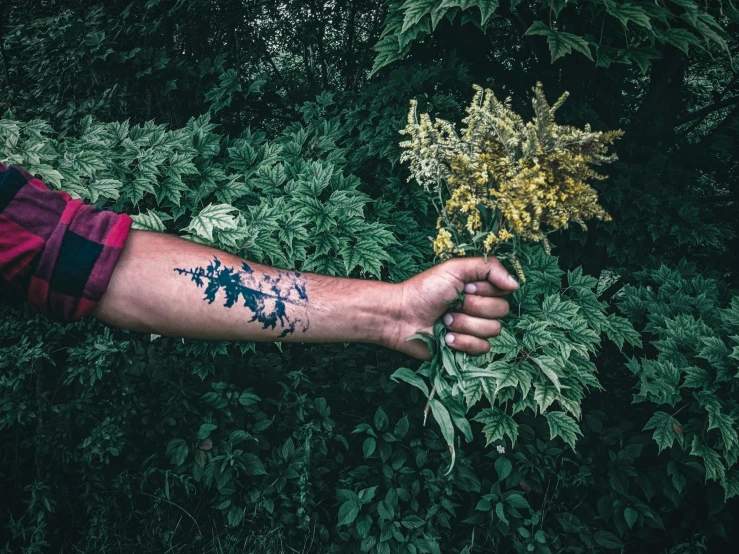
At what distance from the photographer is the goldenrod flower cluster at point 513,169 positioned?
1.33 meters

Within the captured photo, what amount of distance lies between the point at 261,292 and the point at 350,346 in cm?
161

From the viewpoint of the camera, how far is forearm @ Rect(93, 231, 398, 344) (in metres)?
1.50

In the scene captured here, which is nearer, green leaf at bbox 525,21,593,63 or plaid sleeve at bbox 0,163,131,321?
plaid sleeve at bbox 0,163,131,321

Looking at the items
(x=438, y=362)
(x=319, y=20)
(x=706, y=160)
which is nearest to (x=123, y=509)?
(x=438, y=362)

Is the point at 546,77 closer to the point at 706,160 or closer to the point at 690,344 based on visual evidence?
the point at 706,160

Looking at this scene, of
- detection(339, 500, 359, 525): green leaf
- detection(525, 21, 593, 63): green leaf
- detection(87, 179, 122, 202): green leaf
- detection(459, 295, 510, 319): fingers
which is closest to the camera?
detection(459, 295, 510, 319): fingers

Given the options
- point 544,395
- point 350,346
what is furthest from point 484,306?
point 350,346

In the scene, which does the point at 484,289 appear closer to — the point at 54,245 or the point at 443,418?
the point at 443,418

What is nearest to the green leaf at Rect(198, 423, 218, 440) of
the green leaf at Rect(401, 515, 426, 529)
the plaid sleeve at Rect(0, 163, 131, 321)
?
the green leaf at Rect(401, 515, 426, 529)

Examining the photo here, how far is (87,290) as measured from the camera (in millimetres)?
1401

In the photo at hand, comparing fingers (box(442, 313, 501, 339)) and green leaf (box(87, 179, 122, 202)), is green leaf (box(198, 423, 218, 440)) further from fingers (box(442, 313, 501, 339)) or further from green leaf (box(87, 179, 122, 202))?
fingers (box(442, 313, 501, 339))

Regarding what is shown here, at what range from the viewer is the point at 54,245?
1.35 metres

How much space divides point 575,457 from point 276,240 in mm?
2198

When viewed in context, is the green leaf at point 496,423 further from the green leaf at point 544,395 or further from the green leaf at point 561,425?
the green leaf at point 544,395
